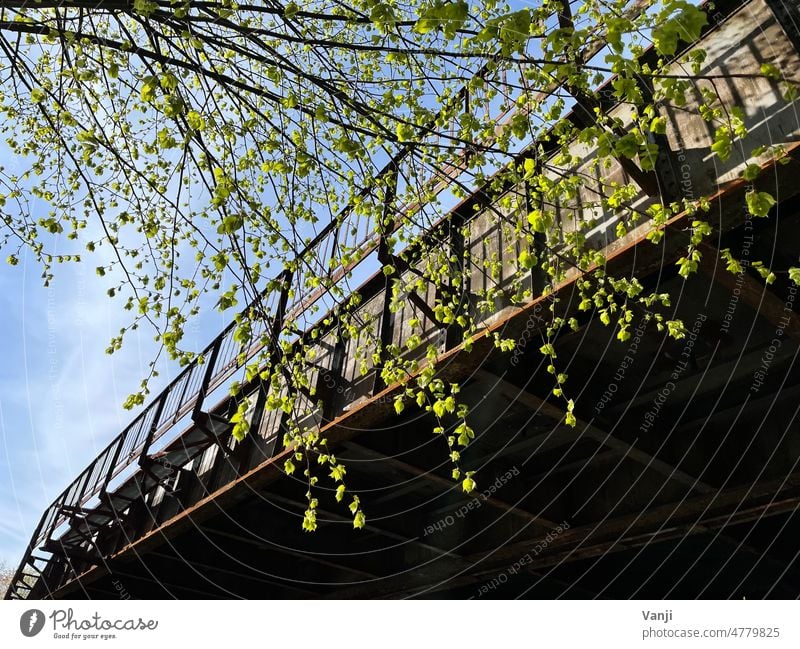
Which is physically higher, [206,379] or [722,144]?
[206,379]

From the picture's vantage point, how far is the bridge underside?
5398 mm

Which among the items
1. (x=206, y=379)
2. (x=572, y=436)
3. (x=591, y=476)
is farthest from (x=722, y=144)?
(x=206, y=379)

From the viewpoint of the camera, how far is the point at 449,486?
771 centimetres

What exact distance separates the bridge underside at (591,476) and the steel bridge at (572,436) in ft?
0.09

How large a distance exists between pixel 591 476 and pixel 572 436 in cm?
117

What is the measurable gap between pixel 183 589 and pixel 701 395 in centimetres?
1253

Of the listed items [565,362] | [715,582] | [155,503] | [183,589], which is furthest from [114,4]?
[183,589]

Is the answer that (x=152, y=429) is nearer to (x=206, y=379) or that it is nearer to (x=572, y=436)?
(x=206, y=379)

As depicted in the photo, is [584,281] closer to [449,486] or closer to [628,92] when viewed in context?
[628,92]

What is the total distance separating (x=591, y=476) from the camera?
746 centimetres

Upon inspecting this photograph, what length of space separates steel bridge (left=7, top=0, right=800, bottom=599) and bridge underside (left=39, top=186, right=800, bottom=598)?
26mm

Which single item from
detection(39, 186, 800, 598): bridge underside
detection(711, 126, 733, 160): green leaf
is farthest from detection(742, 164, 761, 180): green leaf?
detection(39, 186, 800, 598): bridge underside

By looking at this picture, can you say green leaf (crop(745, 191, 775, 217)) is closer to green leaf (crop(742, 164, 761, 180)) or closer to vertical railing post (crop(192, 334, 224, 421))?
green leaf (crop(742, 164, 761, 180))
